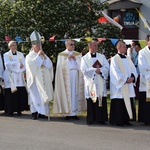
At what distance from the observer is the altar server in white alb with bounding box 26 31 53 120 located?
986 centimetres

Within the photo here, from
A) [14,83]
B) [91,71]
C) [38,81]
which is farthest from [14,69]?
[91,71]

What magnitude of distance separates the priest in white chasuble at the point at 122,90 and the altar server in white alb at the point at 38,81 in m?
1.74

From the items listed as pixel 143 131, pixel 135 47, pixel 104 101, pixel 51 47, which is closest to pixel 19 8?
pixel 51 47

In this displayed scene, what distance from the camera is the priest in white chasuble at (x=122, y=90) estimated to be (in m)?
8.85

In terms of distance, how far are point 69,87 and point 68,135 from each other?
6.35ft

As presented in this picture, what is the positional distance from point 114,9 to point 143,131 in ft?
45.9

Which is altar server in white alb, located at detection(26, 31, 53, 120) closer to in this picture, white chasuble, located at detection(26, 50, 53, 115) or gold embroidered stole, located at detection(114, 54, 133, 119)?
white chasuble, located at detection(26, 50, 53, 115)

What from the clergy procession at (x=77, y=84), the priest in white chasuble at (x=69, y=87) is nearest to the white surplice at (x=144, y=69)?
the clergy procession at (x=77, y=84)

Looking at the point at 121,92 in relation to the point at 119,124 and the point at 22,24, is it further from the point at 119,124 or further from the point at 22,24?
the point at 22,24

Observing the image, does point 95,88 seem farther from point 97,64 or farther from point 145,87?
point 145,87

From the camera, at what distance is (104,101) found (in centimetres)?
919

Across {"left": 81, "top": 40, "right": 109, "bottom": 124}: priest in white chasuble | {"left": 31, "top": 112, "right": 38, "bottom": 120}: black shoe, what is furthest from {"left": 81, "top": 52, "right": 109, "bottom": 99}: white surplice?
{"left": 31, "top": 112, "right": 38, "bottom": 120}: black shoe

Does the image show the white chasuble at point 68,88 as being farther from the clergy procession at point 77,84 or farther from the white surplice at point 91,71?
the white surplice at point 91,71

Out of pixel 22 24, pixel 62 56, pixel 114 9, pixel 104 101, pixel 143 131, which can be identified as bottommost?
pixel 143 131
